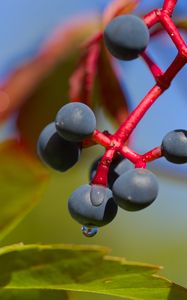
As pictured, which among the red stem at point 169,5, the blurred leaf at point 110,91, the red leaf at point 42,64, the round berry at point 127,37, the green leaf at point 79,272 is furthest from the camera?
the red leaf at point 42,64

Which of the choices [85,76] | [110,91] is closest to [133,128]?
[85,76]

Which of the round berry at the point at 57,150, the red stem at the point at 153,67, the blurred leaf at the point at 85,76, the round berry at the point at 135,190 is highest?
the blurred leaf at the point at 85,76

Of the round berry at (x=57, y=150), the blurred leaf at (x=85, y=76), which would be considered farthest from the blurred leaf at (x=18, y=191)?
the blurred leaf at (x=85, y=76)

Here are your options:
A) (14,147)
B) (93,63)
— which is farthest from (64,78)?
(14,147)

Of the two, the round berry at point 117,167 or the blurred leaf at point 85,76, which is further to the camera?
the blurred leaf at point 85,76

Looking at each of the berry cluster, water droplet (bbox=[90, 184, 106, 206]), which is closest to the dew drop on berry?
the berry cluster

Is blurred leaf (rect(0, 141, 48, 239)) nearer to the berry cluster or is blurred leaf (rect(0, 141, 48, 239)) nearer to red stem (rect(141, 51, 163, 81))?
the berry cluster

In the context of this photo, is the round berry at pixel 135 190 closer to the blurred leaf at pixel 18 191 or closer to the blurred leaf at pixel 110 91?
the blurred leaf at pixel 18 191
